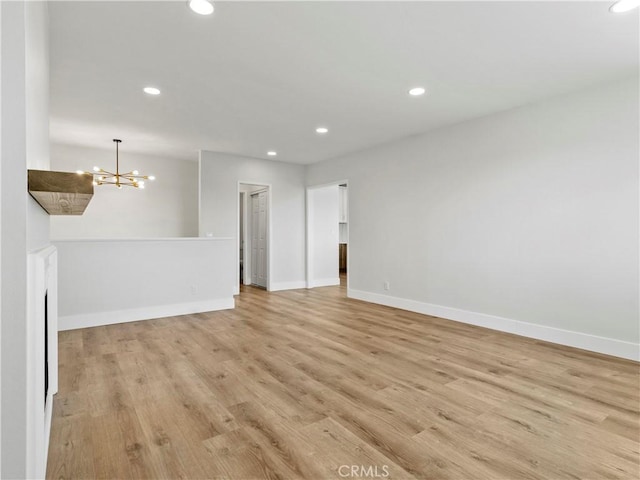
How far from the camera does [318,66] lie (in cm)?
291

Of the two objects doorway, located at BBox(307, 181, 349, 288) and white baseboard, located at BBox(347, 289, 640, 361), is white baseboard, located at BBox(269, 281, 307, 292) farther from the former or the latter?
white baseboard, located at BBox(347, 289, 640, 361)

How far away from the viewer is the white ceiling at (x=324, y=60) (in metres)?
2.22

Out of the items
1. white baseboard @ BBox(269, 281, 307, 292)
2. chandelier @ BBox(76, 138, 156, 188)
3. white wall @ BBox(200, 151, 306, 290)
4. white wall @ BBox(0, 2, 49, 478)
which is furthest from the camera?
white baseboard @ BBox(269, 281, 307, 292)

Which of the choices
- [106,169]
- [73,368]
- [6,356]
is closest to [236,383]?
[73,368]

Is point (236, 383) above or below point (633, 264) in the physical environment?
below

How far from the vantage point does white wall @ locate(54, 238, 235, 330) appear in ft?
12.9

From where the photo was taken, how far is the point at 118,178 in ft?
20.1

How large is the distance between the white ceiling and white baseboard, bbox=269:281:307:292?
3.31 m

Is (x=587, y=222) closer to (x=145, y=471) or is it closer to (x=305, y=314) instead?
(x=305, y=314)

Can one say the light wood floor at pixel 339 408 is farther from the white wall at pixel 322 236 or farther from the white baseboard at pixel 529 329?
the white wall at pixel 322 236

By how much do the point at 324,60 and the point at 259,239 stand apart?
198 inches

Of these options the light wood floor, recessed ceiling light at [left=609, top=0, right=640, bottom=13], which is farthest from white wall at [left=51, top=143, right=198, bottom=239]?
recessed ceiling light at [left=609, top=0, right=640, bottom=13]

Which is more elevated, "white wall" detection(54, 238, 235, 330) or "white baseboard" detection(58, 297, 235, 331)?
"white wall" detection(54, 238, 235, 330)

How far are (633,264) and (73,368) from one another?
4924 millimetres
